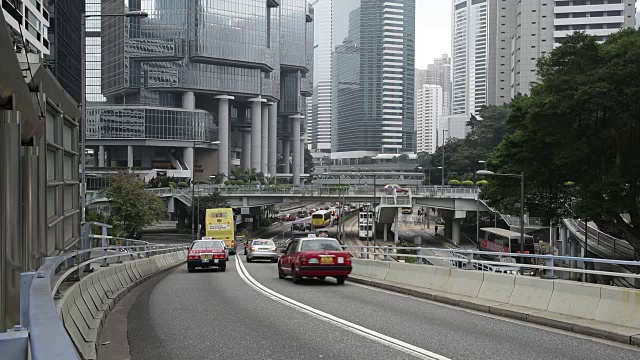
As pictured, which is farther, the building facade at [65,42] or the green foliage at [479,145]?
the green foliage at [479,145]

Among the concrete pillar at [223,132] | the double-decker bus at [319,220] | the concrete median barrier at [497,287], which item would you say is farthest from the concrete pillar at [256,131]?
the concrete median barrier at [497,287]

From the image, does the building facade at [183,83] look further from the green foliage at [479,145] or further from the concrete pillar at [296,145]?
the green foliage at [479,145]

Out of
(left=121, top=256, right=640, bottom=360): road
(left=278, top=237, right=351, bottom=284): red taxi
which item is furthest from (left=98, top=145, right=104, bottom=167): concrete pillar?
(left=121, top=256, right=640, bottom=360): road

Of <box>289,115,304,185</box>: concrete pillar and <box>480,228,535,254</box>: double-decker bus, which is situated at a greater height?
<box>289,115,304,185</box>: concrete pillar

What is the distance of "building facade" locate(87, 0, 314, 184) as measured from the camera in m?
135

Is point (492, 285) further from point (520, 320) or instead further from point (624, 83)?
point (624, 83)

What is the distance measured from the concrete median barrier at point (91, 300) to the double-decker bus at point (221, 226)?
34.2 m

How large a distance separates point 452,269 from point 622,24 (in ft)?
410

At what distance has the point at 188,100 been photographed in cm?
14138

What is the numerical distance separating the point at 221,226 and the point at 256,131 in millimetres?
94434

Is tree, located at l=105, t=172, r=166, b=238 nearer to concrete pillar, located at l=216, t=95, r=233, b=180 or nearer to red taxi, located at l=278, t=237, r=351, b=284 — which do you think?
red taxi, located at l=278, t=237, r=351, b=284

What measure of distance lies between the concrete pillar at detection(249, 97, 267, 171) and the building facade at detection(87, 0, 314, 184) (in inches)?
8.4

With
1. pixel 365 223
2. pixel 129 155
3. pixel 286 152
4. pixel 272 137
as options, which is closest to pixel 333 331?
pixel 365 223

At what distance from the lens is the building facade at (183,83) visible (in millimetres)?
135250
